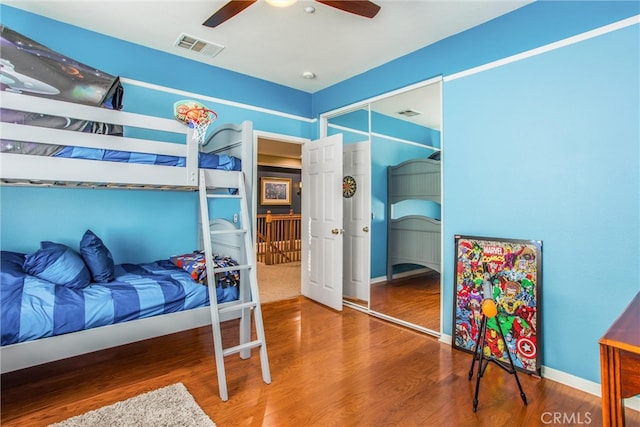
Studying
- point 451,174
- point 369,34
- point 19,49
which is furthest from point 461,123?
point 19,49

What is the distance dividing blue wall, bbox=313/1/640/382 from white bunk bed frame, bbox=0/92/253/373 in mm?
1952

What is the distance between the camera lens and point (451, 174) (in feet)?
9.74

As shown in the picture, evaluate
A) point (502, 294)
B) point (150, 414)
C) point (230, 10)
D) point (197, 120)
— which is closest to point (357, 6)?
point (230, 10)

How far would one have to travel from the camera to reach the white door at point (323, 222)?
151 inches

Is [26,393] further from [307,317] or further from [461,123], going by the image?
[461,123]

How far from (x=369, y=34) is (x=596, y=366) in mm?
3119

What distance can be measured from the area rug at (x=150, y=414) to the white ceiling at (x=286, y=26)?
285cm

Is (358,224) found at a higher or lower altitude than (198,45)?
lower

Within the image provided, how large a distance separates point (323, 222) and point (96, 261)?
2409 mm

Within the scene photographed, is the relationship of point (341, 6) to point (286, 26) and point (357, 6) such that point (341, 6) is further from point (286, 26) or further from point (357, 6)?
point (286, 26)

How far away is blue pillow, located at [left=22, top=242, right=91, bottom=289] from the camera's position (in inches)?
81.1

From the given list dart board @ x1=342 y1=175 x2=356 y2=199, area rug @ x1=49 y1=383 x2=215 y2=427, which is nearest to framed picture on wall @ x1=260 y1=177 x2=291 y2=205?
dart board @ x1=342 y1=175 x2=356 y2=199

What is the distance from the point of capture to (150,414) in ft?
6.15

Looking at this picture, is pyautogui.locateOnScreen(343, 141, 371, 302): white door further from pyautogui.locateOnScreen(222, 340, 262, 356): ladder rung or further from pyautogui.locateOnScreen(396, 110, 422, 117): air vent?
pyautogui.locateOnScreen(222, 340, 262, 356): ladder rung
